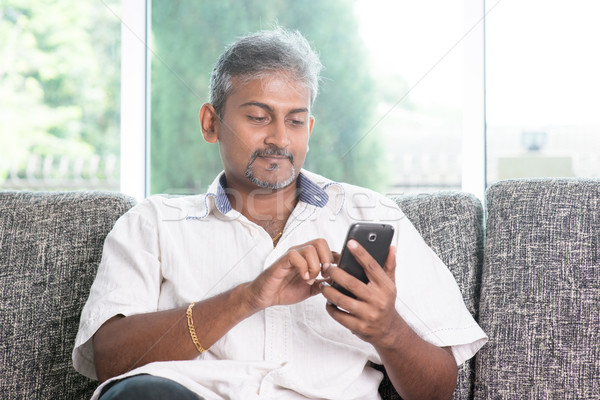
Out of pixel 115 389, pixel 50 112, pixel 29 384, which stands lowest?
pixel 29 384

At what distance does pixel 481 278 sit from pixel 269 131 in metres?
0.66

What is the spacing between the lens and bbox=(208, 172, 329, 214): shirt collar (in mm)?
1440

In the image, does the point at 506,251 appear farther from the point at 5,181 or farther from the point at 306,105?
the point at 5,181

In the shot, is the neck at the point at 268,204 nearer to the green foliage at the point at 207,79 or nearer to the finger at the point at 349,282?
the finger at the point at 349,282

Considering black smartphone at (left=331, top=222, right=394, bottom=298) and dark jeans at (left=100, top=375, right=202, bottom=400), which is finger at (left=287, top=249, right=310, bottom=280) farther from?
dark jeans at (left=100, top=375, right=202, bottom=400)

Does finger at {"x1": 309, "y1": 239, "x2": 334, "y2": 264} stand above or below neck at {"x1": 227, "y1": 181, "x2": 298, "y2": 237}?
below

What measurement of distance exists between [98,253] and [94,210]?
12cm

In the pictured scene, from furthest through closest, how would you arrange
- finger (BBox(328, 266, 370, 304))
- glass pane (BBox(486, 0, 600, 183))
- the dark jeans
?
glass pane (BBox(486, 0, 600, 183)) < finger (BBox(328, 266, 370, 304)) < the dark jeans

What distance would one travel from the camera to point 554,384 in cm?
133

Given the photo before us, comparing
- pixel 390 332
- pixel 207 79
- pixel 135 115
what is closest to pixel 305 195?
pixel 390 332

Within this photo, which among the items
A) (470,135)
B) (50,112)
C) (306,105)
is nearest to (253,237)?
(306,105)

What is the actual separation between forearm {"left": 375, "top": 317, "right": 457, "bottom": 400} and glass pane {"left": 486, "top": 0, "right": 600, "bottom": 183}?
0.97m

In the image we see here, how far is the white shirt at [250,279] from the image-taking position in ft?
4.11

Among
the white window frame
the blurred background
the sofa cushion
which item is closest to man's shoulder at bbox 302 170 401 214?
the sofa cushion
